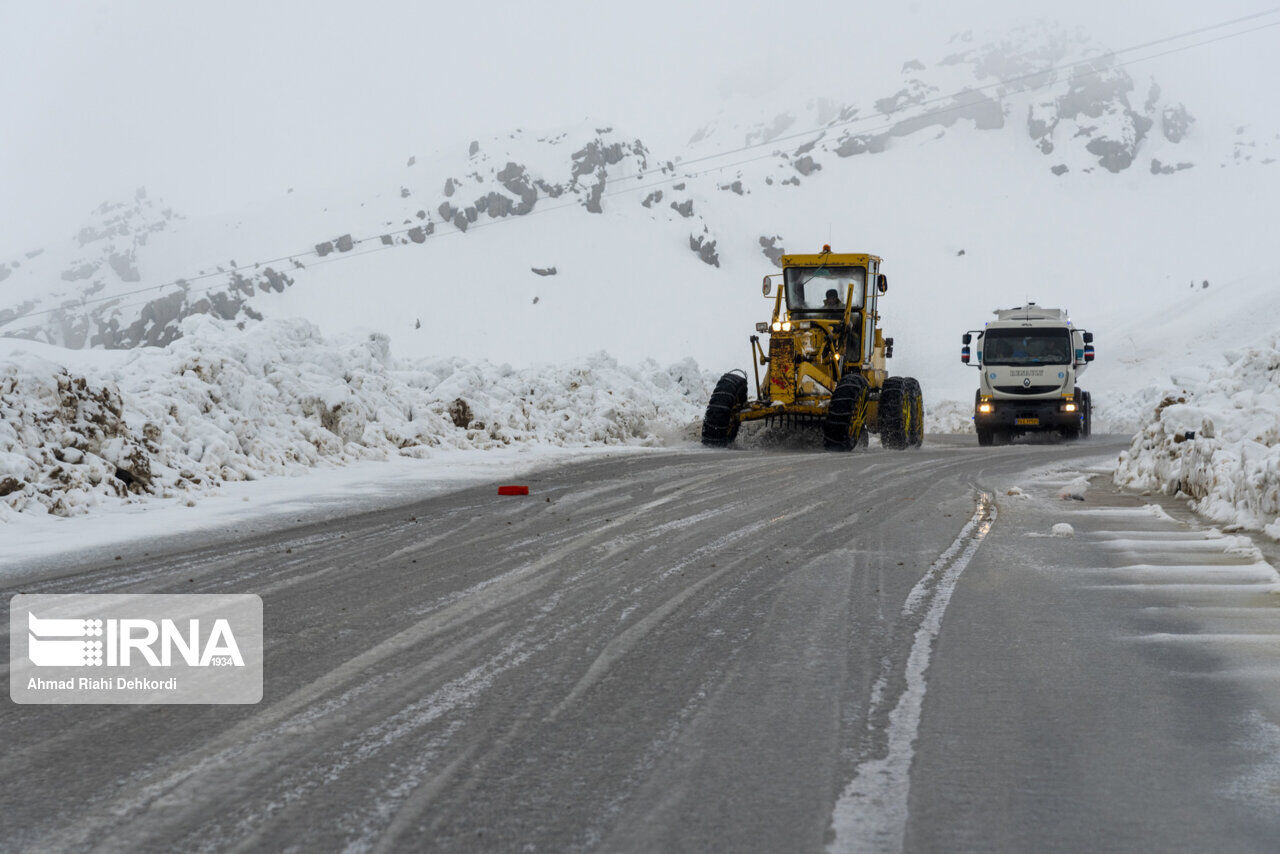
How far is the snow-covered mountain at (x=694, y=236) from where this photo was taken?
101m

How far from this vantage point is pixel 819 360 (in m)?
18.8

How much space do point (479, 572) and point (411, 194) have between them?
136 meters

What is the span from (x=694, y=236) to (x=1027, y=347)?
98.2 meters

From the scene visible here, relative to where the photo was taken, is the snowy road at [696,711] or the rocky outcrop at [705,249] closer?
the snowy road at [696,711]

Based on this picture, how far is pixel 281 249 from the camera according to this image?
12688 cm

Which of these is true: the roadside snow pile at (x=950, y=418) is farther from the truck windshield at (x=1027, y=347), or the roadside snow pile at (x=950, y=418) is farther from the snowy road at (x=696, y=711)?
the snowy road at (x=696, y=711)

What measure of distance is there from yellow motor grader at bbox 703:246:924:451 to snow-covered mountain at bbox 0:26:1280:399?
203 feet

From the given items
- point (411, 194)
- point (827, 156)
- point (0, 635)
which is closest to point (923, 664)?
point (0, 635)

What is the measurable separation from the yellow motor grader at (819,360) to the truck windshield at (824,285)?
0.06 feet

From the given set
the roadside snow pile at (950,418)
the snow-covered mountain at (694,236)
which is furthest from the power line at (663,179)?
the roadside snow pile at (950,418)

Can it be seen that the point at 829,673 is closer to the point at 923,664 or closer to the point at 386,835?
the point at 923,664

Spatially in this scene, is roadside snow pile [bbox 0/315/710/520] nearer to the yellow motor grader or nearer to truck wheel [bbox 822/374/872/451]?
the yellow motor grader

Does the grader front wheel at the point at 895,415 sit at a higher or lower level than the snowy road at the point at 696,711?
higher

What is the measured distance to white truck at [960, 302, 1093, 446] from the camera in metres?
22.4
